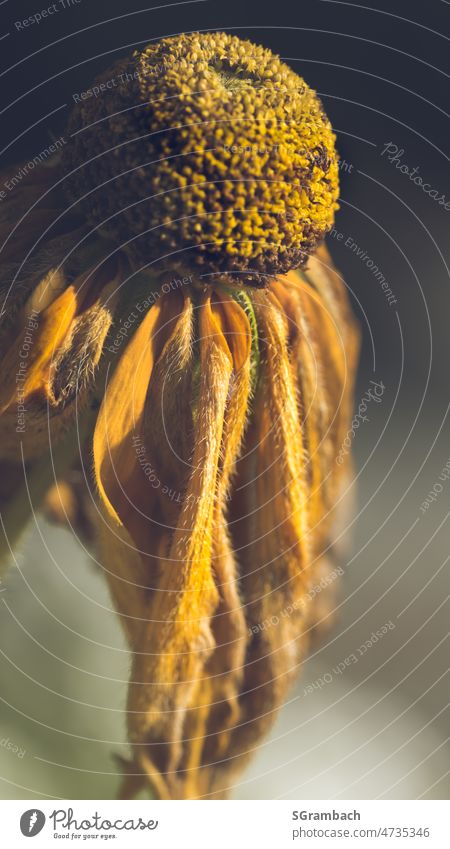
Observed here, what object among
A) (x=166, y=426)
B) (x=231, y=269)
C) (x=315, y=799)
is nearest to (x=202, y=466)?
(x=166, y=426)
